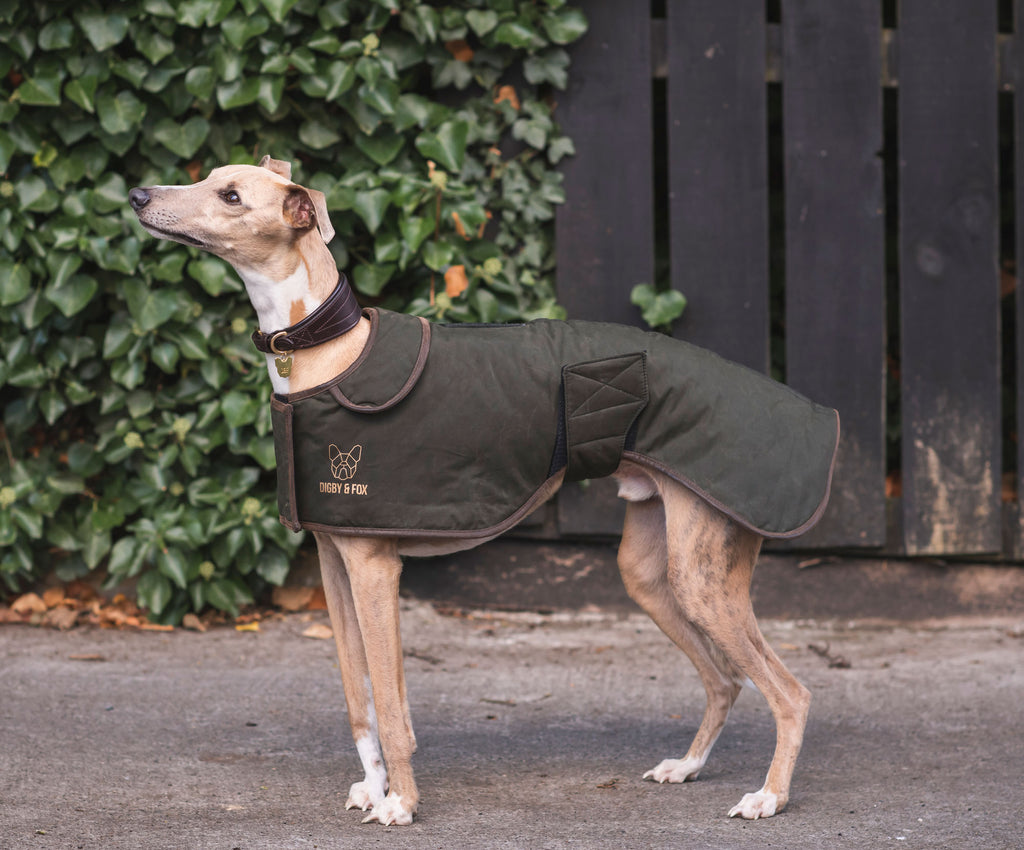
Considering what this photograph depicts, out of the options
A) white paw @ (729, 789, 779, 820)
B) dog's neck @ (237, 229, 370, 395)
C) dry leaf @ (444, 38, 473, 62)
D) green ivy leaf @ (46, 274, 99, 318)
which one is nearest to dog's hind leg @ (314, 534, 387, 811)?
dog's neck @ (237, 229, 370, 395)

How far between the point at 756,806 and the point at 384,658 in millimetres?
1130

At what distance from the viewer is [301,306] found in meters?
3.30

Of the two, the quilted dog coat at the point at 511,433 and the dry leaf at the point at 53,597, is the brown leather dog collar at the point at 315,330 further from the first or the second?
the dry leaf at the point at 53,597

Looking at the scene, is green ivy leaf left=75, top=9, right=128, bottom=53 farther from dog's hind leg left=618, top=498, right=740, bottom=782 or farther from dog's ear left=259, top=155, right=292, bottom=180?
dog's hind leg left=618, top=498, right=740, bottom=782

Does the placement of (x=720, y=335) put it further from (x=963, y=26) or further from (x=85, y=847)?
(x=85, y=847)

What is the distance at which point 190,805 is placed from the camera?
3.36 m

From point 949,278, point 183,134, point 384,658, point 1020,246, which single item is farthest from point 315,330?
point 1020,246

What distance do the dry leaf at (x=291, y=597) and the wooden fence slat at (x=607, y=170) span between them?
1772 mm

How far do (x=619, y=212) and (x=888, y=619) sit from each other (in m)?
2.22

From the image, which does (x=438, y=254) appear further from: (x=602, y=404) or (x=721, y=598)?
(x=721, y=598)

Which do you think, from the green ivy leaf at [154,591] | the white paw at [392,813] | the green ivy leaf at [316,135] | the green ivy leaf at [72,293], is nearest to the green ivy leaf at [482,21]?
the green ivy leaf at [316,135]

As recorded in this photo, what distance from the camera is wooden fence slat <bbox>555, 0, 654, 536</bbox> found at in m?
5.20

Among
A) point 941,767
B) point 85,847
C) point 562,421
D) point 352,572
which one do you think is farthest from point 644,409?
point 85,847

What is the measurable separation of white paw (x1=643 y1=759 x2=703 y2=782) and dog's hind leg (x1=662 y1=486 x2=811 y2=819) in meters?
0.32
